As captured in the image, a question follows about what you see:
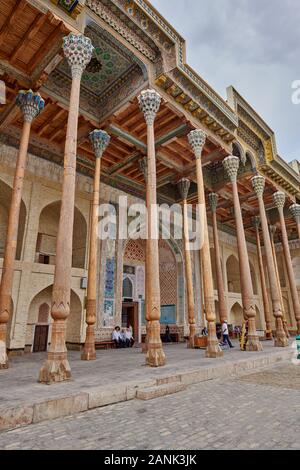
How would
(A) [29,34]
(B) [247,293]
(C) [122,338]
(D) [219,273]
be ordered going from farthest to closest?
1. (D) [219,273]
2. (C) [122,338]
3. (B) [247,293]
4. (A) [29,34]

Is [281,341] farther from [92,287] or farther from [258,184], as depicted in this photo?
[92,287]

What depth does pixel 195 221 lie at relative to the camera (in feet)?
55.6

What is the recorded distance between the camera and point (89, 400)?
3.57 meters

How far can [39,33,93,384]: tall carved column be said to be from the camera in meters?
4.36

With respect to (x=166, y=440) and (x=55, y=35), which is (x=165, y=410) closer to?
(x=166, y=440)

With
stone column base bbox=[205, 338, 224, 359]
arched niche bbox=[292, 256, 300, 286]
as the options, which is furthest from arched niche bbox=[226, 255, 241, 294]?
stone column base bbox=[205, 338, 224, 359]

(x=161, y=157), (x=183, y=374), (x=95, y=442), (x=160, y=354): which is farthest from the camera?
(x=161, y=157)

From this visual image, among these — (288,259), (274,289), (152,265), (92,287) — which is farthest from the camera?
(288,259)

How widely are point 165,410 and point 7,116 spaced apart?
914 centimetres

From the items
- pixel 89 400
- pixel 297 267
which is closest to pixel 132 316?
pixel 89 400

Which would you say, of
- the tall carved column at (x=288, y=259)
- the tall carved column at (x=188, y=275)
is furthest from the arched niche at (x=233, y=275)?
the tall carved column at (x=188, y=275)

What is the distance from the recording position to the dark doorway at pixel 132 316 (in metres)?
14.1

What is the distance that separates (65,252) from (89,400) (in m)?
2.30

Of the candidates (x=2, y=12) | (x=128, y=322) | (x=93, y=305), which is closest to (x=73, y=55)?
(x=2, y=12)
